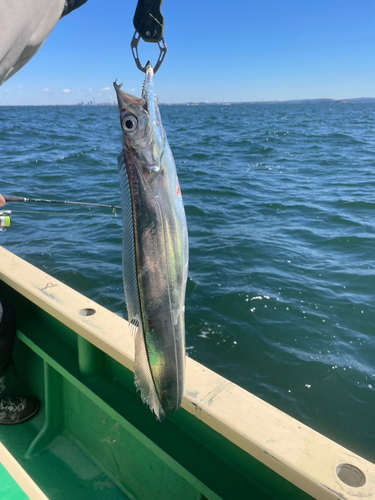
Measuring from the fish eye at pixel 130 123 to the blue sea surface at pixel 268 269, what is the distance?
3774 millimetres

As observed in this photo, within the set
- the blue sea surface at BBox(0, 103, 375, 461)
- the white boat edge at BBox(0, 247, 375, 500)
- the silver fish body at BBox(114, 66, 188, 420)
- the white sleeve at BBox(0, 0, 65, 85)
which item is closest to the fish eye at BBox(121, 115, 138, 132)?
the silver fish body at BBox(114, 66, 188, 420)

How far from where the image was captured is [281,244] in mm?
7750

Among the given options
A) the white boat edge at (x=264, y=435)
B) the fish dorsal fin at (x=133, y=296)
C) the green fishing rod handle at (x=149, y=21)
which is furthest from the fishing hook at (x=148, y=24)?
the white boat edge at (x=264, y=435)

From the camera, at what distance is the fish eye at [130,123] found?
111 cm

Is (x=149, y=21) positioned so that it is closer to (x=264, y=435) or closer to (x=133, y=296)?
(x=133, y=296)

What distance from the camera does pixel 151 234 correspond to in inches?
45.6

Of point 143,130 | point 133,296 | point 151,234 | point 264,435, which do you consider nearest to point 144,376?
point 133,296

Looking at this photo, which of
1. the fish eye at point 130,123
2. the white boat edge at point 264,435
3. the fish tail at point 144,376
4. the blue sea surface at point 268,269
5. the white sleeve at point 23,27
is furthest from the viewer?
the blue sea surface at point 268,269

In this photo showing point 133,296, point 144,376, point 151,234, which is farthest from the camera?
point 144,376

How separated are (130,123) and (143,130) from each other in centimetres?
5

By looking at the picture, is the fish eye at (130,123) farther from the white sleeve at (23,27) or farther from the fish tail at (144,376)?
the fish tail at (144,376)

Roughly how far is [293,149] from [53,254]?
17620mm

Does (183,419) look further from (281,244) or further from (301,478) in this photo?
(281,244)

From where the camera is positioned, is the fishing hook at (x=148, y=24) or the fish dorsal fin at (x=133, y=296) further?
the fishing hook at (x=148, y=24)
